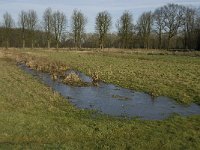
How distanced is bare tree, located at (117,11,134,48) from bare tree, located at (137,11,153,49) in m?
3.56

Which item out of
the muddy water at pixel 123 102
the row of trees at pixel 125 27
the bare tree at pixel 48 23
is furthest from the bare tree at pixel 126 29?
the muddy water at pixel 123 102

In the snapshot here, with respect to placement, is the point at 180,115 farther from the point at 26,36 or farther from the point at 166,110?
the point at 26,36

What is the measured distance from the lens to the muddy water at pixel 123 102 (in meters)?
16.4

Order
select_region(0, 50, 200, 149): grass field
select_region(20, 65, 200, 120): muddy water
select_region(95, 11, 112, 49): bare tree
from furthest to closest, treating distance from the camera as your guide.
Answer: select_region(95, 11, 112, 49): bare tree, select_region(20, 65, 200, 120): muddy water, select_region(0, 50, 200, 149): grass field

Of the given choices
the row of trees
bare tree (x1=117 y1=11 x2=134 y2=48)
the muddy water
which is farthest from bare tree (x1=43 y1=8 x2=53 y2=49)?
the muddy water

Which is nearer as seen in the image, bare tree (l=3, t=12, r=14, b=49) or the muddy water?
the muddy water

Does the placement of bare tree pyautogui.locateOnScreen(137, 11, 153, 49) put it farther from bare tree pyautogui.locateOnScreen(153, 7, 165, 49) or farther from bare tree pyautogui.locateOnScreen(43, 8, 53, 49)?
bare tree pyautogui.locateOnScreen(43, 8, 53, 49)

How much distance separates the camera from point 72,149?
1042 centimetres

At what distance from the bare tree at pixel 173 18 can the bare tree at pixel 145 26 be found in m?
4.73

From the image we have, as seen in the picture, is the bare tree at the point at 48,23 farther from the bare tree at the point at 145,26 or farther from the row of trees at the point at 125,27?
the bare tree at the point at 145,26

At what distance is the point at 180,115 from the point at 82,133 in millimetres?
5920

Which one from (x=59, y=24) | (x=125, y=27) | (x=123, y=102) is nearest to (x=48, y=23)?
(x=59, y=24)

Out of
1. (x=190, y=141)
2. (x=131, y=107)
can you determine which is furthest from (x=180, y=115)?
(x=190, y=141)

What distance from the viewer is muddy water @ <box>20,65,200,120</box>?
53.9ft
